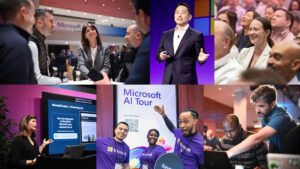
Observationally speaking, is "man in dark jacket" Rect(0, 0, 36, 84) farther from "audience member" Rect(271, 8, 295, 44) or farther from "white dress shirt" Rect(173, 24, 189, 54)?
"audience member" Rect(271, 8, 295, 44)

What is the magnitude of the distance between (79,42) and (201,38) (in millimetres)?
1641

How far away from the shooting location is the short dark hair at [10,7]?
517cm

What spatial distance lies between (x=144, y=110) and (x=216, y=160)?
1.19 meters

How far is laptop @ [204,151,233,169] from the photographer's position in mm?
5023

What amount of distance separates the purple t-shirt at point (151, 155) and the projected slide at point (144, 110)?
0.07 metres

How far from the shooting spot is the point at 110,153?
553 cm

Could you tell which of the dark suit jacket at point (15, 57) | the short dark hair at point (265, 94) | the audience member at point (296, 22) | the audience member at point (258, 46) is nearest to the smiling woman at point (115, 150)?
the dark suit jacket at point (15, 57)

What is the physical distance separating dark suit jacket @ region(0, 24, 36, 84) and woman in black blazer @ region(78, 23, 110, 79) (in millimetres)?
669

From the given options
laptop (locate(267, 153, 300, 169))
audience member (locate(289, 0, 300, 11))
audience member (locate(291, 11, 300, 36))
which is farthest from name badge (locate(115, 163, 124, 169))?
audience member (locate(289, 0, 300, 11))

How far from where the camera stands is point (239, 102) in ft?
16.4

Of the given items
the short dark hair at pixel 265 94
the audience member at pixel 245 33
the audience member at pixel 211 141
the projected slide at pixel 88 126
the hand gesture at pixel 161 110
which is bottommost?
the audience member at pixel 211 141

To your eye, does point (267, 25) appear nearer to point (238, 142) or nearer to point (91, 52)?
point (238, 142)

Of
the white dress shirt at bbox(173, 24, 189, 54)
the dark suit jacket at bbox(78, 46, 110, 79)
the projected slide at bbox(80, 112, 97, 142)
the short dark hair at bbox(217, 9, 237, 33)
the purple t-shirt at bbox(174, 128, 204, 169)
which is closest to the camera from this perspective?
the short dark hair at bbox(217, 9, 237, 33)

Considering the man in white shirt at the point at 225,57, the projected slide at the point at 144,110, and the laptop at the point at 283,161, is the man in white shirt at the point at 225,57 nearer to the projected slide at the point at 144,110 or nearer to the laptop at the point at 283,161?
the projected slide at the point at 144,110
